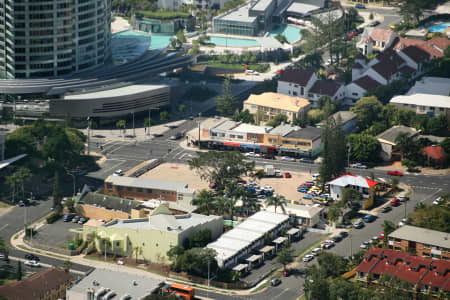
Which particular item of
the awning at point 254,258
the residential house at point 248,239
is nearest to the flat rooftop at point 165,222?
the residential house at point 248,239

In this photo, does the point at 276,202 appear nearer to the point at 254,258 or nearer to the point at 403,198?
the point at 254,258

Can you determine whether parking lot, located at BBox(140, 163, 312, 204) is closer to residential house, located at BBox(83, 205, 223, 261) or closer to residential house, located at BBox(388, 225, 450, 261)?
residential house, located at BBox(83, 205, 223, 261)

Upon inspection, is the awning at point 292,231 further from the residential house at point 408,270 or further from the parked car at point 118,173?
the parked car at point 118,173

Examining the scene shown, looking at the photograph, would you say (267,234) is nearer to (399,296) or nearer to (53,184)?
(399,296)

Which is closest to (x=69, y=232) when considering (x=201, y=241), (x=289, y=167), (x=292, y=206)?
(x=201, y=241)

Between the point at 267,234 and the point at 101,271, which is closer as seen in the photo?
the point at 101,271

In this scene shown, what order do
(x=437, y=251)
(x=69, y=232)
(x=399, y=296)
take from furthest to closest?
(x=69, y=232), (x=437, y=251), (x=399, y=296)

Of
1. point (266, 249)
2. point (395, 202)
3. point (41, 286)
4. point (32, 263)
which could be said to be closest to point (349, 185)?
point (395, 202)
